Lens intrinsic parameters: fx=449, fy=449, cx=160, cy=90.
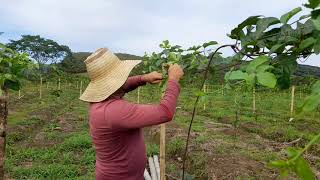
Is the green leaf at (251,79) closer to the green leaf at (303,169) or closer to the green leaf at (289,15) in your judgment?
the green leaf at (289,15)

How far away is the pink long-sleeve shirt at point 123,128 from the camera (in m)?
2.53

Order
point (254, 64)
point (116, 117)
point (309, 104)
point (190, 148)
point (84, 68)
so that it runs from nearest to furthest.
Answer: point (309, 104), point (254, 64), point (116, 117), point (190, 148), point (84, 68)

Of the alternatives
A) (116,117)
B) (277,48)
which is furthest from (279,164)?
(116,117)

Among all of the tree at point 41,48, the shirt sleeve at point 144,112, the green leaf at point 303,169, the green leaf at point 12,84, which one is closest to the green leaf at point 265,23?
the green leaf at point 303,169

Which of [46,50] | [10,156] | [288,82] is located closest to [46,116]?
[10,156]

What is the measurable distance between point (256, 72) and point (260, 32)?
277 mm

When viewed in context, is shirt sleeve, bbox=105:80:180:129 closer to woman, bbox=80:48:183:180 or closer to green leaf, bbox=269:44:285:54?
woman, bbox=80:48:183:180

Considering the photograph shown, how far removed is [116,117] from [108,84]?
1.00 feet

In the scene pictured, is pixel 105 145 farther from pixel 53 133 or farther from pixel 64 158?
pixel 53 133

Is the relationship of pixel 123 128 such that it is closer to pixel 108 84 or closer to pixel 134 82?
pixel 108 84

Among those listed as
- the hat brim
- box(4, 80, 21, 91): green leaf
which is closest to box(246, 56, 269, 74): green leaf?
the hat brim

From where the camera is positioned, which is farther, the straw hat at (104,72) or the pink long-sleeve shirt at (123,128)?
the straw hat at (104,72)

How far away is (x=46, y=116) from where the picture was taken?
675 inches

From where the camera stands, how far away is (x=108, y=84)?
2.92m
